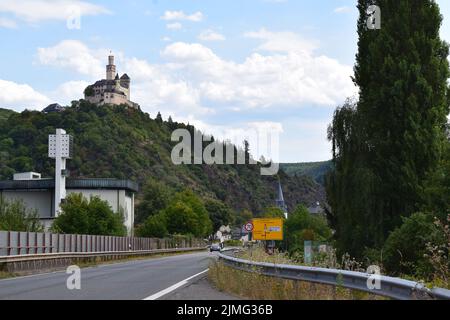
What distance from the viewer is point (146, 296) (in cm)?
1477

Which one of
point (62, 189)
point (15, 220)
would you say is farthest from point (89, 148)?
point (15, 220)

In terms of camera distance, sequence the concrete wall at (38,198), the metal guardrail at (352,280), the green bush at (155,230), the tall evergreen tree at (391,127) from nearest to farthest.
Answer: the metal guardrail at (352,280) → the tall evergreen tree at (391,127) → the green bush at (155,230) → the concrete wall at (38,198)

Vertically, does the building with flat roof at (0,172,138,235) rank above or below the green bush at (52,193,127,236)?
above

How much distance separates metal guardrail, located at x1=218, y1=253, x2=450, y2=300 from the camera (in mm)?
8529

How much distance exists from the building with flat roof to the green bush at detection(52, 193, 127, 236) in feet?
116

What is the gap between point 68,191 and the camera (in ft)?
445

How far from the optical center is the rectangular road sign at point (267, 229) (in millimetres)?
36625

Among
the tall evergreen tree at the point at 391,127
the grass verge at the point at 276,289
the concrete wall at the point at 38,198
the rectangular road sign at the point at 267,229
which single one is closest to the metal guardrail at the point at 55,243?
the rectangular road sign at the point at 267,229

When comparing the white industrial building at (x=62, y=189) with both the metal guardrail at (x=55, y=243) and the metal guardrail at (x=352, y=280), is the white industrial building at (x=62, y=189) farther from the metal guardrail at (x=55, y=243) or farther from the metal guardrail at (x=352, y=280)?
the metal guardrail at (x=352, y=280)

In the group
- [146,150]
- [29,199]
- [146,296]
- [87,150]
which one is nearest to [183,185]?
[146,150]

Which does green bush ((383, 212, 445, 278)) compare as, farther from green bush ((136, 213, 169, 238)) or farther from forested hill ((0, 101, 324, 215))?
forested hill ((0, 101, 324, 215))

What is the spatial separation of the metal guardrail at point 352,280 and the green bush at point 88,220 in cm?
7251

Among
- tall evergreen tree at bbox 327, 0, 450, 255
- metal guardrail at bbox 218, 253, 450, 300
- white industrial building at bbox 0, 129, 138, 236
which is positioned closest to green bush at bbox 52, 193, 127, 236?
white industrial building at bbox 0, 129, 138, 236
